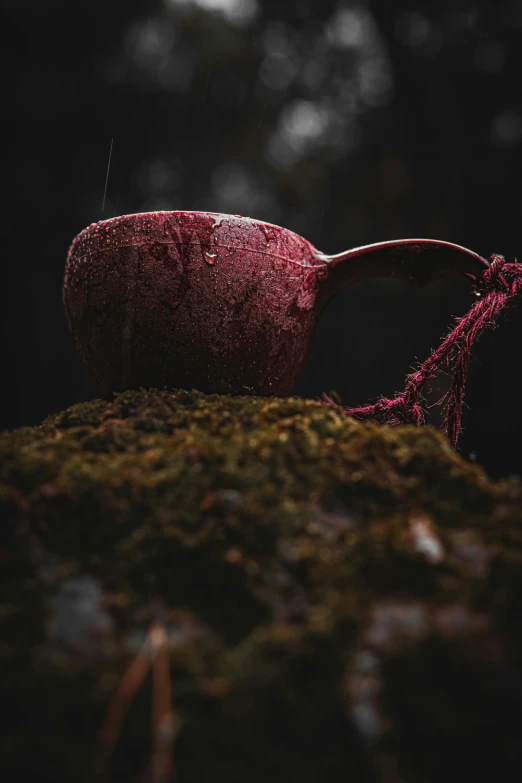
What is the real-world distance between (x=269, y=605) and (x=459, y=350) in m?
0.76

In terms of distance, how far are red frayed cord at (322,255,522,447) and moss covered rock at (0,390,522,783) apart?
0.41m

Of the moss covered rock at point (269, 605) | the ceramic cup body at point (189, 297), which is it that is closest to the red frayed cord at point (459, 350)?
the ceramic cup body at point (189, 297)

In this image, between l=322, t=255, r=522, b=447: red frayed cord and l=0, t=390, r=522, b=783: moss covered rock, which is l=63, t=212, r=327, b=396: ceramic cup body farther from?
l=0, t=390, r=522, b=783: moss covered rock

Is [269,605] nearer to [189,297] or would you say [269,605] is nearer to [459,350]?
[189,297]

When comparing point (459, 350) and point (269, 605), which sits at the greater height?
point (459, 350)

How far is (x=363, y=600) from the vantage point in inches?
20.4

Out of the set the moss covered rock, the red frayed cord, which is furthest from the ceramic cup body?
the moss covered rock

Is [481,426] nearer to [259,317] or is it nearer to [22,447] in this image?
[259,317]

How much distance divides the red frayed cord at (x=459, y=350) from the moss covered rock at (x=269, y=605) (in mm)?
414

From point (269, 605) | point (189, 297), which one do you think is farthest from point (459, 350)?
point (269, 605)

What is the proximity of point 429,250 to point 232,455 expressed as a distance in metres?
0.70

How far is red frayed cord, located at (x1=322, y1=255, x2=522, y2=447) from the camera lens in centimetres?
109

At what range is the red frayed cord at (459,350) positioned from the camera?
1092mm

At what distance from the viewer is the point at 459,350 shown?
111 centimetres
